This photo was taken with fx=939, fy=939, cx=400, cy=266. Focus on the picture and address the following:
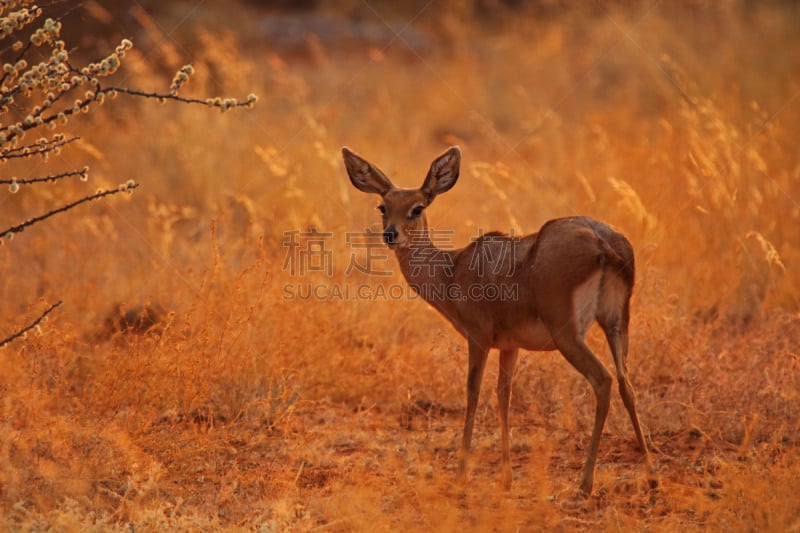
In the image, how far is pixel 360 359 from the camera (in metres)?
7.22

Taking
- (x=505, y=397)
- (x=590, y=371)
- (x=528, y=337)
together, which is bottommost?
(x=505, y=397)

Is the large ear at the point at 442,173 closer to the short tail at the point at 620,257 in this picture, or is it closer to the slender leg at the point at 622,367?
the short tail at the point at 620,257

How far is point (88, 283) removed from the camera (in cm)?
816

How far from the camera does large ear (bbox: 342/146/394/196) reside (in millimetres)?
6738

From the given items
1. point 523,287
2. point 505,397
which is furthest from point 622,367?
point 505,397

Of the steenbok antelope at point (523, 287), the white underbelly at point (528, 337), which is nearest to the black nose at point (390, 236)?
the steenbok antelope at point (523, 287)

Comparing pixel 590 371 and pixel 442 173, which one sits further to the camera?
pixel 442 173

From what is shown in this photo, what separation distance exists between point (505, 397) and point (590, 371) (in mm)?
860

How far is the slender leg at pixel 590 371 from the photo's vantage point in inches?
209

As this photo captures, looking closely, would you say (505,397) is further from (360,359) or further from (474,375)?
(360,359)

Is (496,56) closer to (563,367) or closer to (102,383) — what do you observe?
(563,367)

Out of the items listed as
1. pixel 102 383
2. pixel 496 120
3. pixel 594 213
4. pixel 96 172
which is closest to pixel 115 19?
pixel 96 172

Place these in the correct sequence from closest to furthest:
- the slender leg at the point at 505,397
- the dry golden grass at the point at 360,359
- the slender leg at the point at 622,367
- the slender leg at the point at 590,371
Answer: the dry golden grass at the point at 360,359 → the slender leg at the point at 590,371 → the slender leg at the point at 622,367 → the slender leg at the point at 505,397

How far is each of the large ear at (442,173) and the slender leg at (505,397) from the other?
128 centimetres
